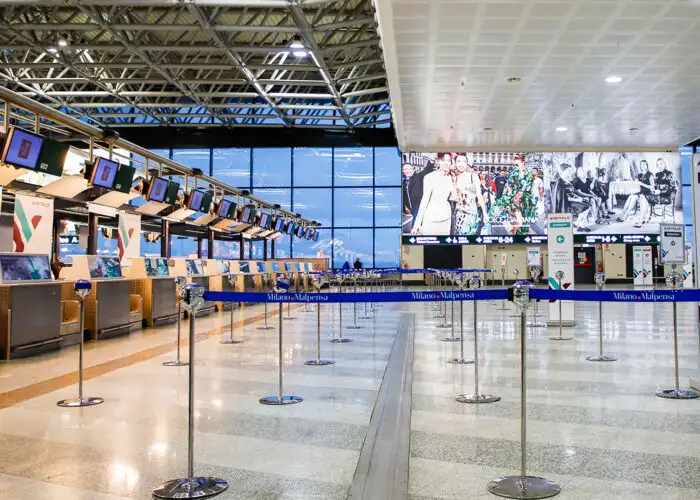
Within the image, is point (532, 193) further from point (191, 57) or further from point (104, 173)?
point (104, 173)

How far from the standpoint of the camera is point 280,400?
4.80 m

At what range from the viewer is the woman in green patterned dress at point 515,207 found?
86.4 feet

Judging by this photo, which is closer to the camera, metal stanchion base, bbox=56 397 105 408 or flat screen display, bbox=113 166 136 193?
metal stanchion base, bbox=56 397 105 408

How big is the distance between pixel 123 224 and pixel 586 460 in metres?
12.2

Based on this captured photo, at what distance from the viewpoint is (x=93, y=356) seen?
7.37 metres

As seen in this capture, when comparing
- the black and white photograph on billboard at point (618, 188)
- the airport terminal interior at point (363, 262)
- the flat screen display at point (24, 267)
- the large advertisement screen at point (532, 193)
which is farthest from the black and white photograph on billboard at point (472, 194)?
the flat screen display at point (24, 267)

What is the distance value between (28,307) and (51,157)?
7.80 ft

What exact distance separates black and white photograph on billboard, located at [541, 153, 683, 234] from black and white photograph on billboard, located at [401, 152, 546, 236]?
2.99 ft

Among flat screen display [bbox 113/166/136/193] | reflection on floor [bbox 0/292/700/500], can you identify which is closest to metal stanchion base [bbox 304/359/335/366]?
reflection on floor [bbox 0/292/700/500]

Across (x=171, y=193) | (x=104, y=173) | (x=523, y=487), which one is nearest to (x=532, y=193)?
(x=171, y=193)

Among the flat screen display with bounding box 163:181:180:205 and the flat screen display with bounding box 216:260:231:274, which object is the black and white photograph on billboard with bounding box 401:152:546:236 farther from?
the flat screen display with bounding box 163:181:180:205

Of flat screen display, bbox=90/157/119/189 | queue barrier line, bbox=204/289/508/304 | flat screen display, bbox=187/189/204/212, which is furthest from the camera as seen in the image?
flat screen display, bbox=187/189/204/212

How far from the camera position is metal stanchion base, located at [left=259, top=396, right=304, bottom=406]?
4.76 meters

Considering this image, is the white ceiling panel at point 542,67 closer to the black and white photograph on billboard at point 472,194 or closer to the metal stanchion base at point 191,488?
the black and white photograph on billboard at point 472,194
